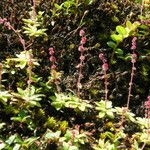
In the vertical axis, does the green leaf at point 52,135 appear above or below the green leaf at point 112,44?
below

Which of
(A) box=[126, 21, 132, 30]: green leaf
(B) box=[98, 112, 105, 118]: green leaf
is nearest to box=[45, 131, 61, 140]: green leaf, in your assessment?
(B) box=[98, 112, 105, 118]: green leaf

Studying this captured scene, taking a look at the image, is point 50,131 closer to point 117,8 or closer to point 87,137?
point 87,137

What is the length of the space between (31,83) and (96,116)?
76 cm

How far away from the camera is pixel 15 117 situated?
3557 mm

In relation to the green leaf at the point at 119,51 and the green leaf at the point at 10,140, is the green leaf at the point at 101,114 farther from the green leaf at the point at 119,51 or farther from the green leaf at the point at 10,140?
the green leaf at the point at 119,51

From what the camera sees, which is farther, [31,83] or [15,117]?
[31,83]

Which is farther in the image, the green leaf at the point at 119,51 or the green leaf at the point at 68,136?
the green leaf at the point at 119,51

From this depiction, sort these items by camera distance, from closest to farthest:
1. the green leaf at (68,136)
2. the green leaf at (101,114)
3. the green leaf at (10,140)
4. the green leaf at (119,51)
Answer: the green leaf at (10,140)
the green leaf at (68,136)
the green leaf at (101,114)
the green leaf at (119,51)

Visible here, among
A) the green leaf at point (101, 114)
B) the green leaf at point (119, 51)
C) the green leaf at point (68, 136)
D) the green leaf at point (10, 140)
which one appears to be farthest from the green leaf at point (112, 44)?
the green leaf at point (10, 140)

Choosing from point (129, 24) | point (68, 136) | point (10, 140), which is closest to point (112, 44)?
point (129, 24)

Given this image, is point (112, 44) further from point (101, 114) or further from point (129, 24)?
point (101, 114)

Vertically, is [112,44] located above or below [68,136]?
above

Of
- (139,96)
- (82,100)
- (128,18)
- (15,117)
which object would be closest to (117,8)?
(128,18)

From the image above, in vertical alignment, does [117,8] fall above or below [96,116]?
above
